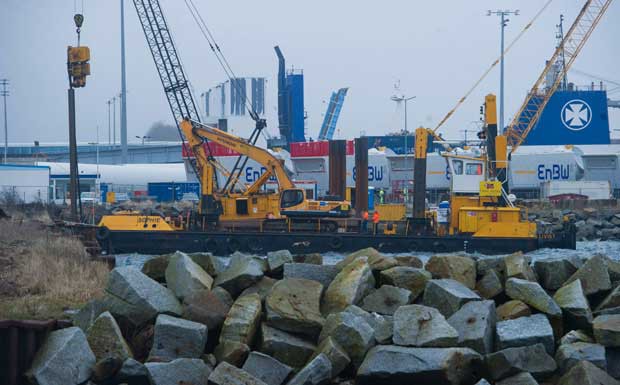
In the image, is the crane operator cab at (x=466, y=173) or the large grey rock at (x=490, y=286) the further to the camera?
the crane operator cab at (x=466, y=173)

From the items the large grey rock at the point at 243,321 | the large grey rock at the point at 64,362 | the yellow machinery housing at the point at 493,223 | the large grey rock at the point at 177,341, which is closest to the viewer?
the large grey rock at the point at 64,362

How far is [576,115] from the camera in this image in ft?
241

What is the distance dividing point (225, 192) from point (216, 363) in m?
26.7

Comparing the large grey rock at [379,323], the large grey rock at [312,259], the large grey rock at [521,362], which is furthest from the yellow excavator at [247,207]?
the large grey rock at [521,362]

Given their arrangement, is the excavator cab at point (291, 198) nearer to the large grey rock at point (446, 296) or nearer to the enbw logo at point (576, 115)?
the large grey rock at point (446, 296)

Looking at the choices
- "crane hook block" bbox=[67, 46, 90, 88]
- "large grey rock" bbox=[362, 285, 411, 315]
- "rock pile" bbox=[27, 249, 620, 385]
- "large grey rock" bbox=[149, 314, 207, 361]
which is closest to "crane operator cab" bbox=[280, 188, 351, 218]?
"crane hook block" bbox=[67, 46, 90, 88]

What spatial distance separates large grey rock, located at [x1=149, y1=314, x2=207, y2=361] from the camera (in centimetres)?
1038

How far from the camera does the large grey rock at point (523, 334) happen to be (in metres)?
10.5

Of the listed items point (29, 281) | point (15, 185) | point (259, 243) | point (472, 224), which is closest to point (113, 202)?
point (15, 185)

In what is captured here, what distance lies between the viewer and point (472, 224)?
32.5 metres

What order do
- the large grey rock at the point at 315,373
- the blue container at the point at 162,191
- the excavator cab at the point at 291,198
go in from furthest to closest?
1. the blue container at the point at 162,191
2. the excavator cab at the point at 291,198
3. the large grey rock at the point at 315,373

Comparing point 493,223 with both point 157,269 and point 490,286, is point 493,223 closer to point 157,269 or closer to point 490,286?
point 490,286

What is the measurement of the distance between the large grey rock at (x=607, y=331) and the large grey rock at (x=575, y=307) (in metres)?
0.43

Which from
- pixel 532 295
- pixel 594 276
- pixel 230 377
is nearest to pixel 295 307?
pixel 230 377
